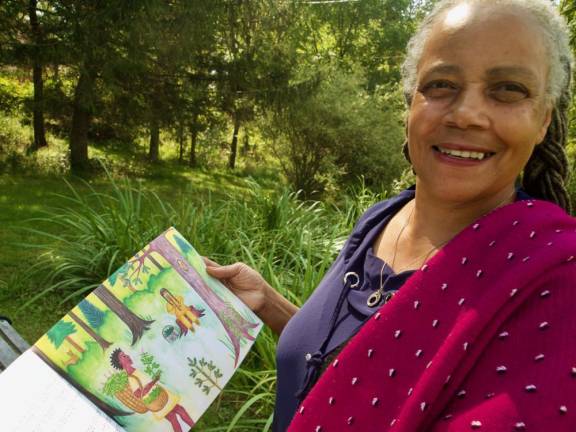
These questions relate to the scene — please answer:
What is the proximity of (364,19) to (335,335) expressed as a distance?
95.1ft

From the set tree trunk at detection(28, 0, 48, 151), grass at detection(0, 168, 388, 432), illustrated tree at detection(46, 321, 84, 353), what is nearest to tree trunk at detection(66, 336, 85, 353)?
illustrated tree at detection(46, 321, 84, 353)

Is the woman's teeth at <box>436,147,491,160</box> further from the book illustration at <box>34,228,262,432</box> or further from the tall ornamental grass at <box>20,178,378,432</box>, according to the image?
the tall ornamental grass at <box>20,178,378,432</box>

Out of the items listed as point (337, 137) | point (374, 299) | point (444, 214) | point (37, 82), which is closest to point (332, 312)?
point (374, 299)

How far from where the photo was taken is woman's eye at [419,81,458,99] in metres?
1.04

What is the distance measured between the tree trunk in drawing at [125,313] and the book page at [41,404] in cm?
20

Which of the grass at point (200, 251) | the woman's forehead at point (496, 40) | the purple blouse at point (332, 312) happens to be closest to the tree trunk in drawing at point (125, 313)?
the purple blouse at point (332, 312)

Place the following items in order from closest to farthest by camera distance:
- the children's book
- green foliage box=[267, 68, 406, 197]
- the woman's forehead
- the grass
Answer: the woman's forehead, the children's book, the grass, green foliage box=[267, 68, 406, 197]

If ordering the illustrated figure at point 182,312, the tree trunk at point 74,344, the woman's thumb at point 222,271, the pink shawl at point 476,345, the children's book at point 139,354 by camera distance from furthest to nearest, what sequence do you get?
the woman's thumb at point 222,271 → the illustrated figure at point 182,312 → the tree trunk at point 74,344 → the children's book at point 139,354 → the pink shawl at point 476,345

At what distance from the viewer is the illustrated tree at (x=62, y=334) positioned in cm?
127

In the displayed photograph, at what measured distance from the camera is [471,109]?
3.30 feet

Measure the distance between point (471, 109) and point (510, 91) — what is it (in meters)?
0.07

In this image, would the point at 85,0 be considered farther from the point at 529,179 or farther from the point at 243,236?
the point at 529,179

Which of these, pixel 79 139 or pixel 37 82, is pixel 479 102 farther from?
pixel 79 139

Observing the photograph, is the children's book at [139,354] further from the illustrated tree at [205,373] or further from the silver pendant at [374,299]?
the silver pendant at [374,299]
